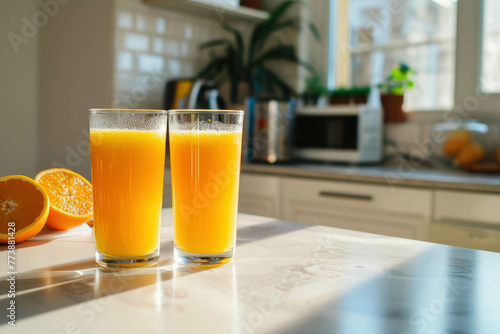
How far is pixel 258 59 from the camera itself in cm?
314

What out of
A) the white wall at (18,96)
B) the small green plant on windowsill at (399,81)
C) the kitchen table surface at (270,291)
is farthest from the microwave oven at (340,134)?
Answer: the kitchen table surface at (270,291)

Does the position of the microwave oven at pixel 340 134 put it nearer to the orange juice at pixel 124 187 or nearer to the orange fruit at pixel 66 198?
the orange fruit at pixel 66 198

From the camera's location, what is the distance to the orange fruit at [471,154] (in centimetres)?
224

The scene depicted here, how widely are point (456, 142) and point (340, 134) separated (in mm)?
555

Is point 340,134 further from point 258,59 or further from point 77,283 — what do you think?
point 77,283

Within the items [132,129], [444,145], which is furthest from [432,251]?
[444,145]

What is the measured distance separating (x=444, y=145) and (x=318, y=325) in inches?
83.2

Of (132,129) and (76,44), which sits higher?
(76,44)

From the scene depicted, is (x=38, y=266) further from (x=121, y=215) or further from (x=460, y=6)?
(x=460, y=6)

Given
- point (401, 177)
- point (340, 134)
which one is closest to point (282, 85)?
point (340, 134)

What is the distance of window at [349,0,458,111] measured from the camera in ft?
8.70

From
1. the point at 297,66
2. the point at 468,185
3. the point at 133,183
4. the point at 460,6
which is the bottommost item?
the point at 468,185

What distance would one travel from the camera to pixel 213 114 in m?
0.62

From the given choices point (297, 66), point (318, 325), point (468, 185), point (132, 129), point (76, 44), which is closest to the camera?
point (318, 325)
